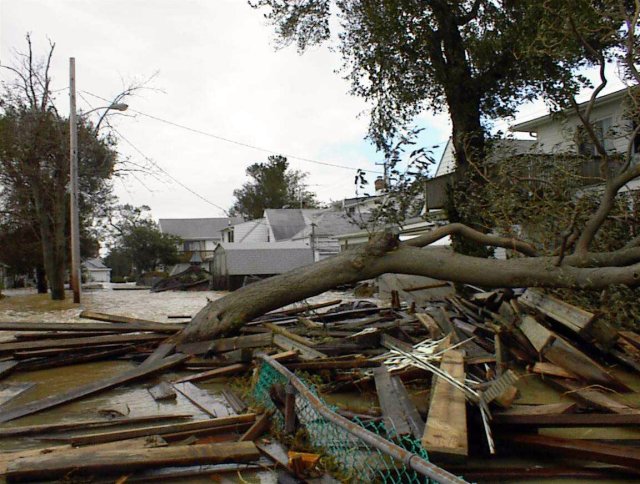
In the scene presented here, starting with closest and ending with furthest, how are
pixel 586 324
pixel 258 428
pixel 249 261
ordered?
pixel 258 428 < pixel 586 324 < pixel 249 261

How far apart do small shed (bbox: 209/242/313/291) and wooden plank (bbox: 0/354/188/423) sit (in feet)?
73.6

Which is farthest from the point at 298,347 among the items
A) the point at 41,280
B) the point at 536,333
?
the point at 41,280

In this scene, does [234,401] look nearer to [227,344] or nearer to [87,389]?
[87,389]

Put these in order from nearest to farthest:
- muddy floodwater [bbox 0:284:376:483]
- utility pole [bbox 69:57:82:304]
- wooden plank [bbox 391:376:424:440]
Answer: wooden plank [bbox 391:376:424:440] < muddy floodwater [bbox 0:284:376:483] < utility pole [bbox 69:57:82:304]

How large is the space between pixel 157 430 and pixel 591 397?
4123mm

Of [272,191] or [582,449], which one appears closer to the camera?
[582,449]

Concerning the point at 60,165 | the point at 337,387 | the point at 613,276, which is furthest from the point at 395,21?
the point at 60,165

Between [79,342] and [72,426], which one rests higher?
[79,342]

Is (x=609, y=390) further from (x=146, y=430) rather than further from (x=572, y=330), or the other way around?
(x=146, y=430)

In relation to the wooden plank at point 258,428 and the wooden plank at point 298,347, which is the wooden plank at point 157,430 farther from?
the wooden plank at point 298,347

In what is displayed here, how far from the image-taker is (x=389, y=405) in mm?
4977

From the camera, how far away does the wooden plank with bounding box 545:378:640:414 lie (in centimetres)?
515

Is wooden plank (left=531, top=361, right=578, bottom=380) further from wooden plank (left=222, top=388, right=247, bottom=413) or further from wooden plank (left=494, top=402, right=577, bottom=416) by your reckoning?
wooden plank (left=222, top=388, right=247, bottom=413)

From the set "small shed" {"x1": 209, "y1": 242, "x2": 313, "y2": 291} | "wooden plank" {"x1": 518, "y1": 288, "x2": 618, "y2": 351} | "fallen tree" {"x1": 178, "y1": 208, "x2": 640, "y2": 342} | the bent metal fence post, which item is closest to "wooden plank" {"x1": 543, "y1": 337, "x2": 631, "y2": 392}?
"wooden plank" {"x1": 518, "y1": 288, "x2": 618, "y2": 351}
